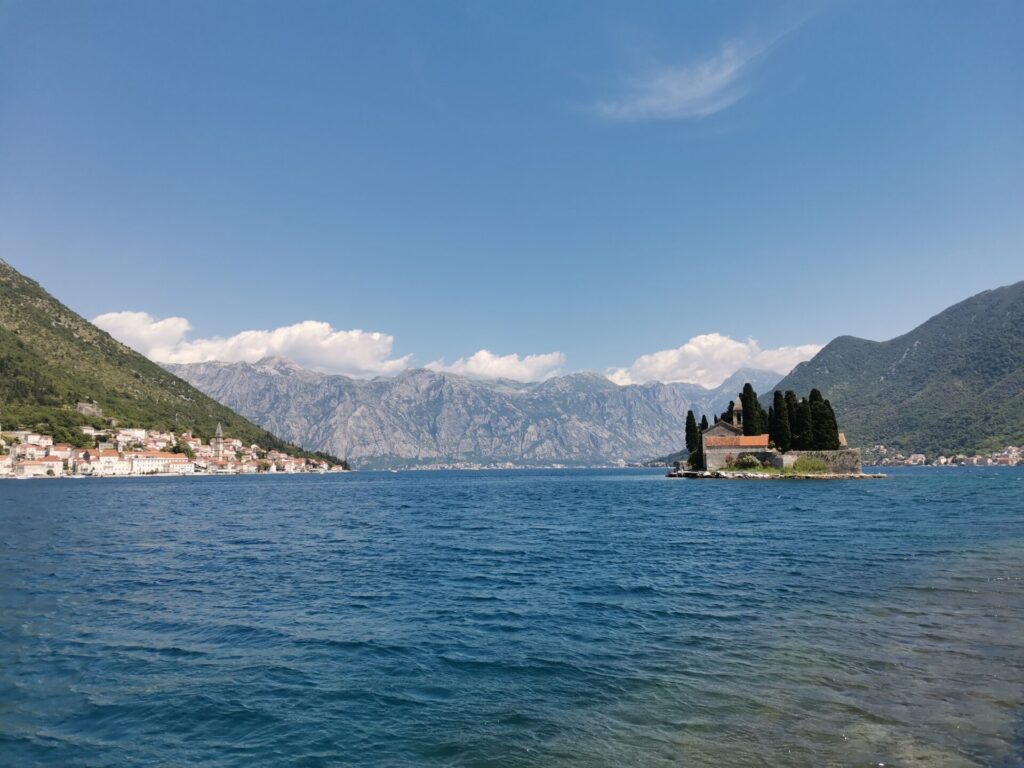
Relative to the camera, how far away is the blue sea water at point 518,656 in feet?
31.1

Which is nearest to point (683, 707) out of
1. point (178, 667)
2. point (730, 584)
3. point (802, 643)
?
point (802, 643)

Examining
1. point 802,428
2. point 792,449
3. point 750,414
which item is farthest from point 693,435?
point 802,428

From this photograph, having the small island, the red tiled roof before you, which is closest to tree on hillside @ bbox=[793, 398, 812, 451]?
the small island

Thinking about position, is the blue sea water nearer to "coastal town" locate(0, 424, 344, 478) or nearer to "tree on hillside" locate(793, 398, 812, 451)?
"tree on hillside" locate(793, 398, 812, 451)

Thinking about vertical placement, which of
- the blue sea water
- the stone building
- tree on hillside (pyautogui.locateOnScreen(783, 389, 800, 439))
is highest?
tree on hillside (pyautogui.locateOnScreen(783, 389, 800, 439))

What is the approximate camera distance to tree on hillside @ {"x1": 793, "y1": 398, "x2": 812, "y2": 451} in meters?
97.7

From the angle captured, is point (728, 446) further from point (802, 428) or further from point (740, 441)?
point (802, 428)

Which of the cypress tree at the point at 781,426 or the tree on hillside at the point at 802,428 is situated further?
the cypress tree at the point at 781,426

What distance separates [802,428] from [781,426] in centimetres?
325

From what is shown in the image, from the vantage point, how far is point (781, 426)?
10069 centimetres

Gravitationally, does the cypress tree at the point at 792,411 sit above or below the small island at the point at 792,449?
above

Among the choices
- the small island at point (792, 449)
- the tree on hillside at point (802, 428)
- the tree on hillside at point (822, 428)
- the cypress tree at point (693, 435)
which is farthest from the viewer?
the cypress tree at point (693, 435)

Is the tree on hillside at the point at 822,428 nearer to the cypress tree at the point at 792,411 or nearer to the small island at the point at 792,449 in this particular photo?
the small island at the point at 792,449

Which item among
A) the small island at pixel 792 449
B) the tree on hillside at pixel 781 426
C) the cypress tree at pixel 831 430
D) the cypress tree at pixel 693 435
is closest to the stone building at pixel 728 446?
the small island at pixel 792 449
